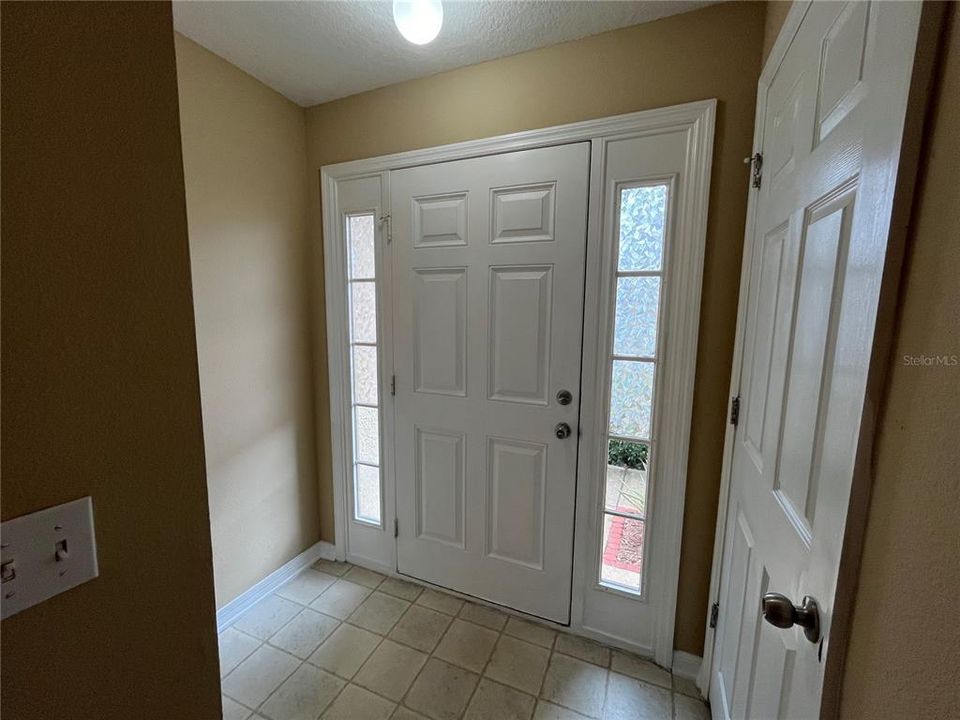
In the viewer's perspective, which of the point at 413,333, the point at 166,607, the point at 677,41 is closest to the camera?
the point at 166,607

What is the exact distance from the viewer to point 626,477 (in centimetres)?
160

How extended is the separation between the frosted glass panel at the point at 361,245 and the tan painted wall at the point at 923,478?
6.05 ft

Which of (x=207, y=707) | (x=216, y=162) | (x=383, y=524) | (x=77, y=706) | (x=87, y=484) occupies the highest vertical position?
(x=216, y=162)

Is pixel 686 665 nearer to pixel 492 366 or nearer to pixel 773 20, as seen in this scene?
pixel 492 366

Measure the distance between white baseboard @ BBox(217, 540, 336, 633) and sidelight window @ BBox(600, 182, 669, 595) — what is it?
155cm

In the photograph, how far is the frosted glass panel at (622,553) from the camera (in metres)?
1.62

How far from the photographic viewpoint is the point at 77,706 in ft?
1.67

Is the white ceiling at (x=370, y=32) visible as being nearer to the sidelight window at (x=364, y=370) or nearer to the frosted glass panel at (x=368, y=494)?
the sidelight window at (x=364, y=370)

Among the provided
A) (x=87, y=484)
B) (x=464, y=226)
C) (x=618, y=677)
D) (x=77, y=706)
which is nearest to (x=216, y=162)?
(x=464, y=226)

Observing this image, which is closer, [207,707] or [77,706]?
[77,706]

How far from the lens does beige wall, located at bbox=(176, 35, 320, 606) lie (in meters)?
1.61

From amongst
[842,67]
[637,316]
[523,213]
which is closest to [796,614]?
[842,67]

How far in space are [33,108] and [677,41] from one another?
1696 mm

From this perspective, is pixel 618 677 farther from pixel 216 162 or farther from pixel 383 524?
pixel 216 162
